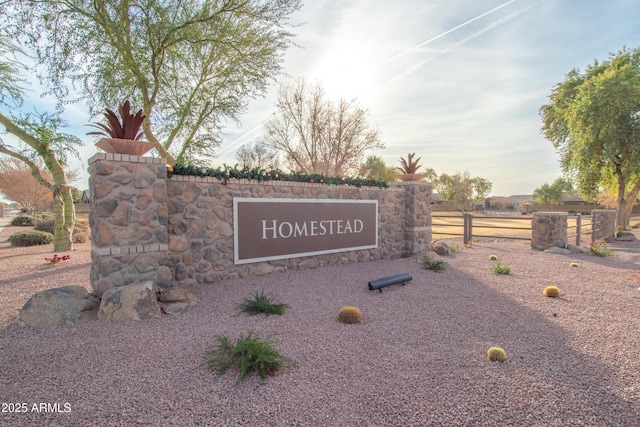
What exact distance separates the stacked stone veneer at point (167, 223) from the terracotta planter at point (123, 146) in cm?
13

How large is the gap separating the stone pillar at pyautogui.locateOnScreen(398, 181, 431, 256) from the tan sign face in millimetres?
1255

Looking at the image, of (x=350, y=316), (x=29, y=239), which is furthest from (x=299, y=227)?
(x=29, y=239)

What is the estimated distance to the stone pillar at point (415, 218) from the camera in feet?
29.1

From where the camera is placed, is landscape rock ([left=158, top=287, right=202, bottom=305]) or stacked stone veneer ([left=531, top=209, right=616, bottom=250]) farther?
stacked stone veneer ([left=531, top=209, right=616, bottom=250])

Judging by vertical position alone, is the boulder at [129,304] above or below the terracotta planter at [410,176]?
below

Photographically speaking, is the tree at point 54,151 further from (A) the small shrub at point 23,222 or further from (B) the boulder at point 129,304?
(A) the small shrub at point 23,222

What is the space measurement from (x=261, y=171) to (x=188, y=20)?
6723 millimetres

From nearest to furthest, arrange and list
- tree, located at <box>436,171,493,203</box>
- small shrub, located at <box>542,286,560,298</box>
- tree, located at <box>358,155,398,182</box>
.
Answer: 1. small shrub, located at <box>542,286,560,298</box>
2. tree, located at <box>358,155,398,182</box>
3. tree, located at <box>436,171,493,203</box>

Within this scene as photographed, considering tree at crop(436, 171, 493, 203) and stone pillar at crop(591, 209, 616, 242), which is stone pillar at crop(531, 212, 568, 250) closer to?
stone pillar at crop(591, 209, 616, 242)

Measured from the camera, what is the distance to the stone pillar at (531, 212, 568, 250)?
1046cm

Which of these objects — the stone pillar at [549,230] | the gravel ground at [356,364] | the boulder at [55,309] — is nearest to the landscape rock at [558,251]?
the stone pillar at [549,230]

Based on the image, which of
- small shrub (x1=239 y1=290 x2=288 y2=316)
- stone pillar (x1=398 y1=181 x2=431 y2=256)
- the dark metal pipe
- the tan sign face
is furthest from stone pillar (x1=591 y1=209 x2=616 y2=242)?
small shrub (x1=239 y1=290 x2=288 y2=316)

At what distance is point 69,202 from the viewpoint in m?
10.7

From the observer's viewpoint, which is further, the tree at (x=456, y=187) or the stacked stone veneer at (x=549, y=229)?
the tree at (x=456, y=187)
